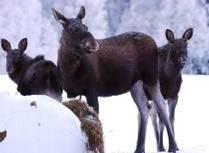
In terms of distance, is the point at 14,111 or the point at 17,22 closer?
the point at 14,111

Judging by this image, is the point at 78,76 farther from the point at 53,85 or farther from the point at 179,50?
the point at 179,50

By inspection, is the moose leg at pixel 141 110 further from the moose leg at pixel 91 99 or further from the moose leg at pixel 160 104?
the moose leg at pixel 91 99

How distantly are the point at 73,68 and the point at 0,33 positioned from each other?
36.0 feet

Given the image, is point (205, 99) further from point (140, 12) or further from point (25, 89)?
point (25, 89)

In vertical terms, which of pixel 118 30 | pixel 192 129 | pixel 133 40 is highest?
pixel 118 30

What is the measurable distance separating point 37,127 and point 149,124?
9.75 meters

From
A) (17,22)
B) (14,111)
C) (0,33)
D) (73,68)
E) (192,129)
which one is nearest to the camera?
(14,111)

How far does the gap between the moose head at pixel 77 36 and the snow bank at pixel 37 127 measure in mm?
2421

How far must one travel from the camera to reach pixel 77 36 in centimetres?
614

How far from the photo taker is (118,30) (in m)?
15.3

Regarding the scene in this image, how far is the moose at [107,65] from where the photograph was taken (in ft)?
20.5

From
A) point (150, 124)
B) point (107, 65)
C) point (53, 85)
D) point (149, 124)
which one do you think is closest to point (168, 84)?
point (107, 65)

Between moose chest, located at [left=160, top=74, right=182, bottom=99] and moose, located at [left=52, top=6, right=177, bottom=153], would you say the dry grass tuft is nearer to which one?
moose, located at [left=52, top=6, right=177, bottom=153]

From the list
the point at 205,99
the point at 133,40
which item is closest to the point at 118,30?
the point at 205,99
